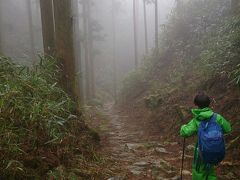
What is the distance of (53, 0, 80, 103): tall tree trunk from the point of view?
9078mm

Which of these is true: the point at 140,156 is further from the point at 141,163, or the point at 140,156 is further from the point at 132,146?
the point at 132,146

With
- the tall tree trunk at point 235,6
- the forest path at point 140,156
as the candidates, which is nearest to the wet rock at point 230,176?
the forest path at point 140,156

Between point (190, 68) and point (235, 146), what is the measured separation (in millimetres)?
8964

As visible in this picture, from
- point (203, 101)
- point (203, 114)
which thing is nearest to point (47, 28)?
point (203, 101)

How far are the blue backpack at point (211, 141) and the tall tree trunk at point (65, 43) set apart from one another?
4.93 m

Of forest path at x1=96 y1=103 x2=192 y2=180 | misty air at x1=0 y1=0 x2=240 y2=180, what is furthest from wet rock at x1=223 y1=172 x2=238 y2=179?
forest path at x1=96 y1=103 x2=192 y2=180

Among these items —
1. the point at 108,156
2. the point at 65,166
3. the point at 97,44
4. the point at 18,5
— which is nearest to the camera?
the point at 65,166

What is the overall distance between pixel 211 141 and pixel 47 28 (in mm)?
6886

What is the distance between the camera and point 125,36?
49.9 meters

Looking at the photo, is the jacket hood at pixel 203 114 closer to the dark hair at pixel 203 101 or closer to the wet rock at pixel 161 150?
the dark hair at pixel 203 101

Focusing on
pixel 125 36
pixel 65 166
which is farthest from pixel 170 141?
pixel 125 36

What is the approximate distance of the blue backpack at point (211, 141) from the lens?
471 centimetres

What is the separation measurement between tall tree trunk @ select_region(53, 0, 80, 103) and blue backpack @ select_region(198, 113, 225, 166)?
4.93m

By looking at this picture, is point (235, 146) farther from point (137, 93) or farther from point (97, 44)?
point (97, 44)
